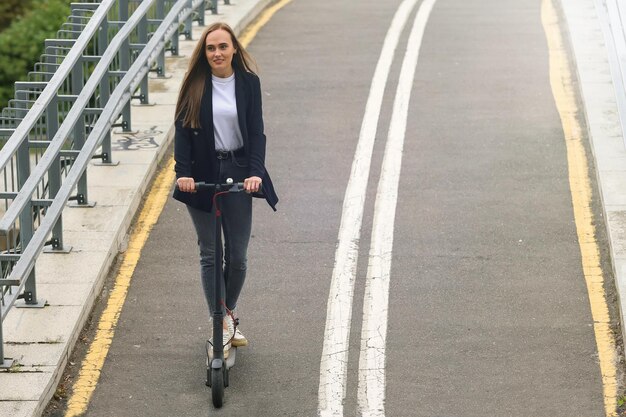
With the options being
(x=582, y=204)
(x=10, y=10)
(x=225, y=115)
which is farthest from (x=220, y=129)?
(x=10, y=10)

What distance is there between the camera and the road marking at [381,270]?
8.60 meters

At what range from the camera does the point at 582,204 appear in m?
11.6

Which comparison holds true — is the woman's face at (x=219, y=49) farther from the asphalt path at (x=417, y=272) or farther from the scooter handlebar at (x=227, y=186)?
the asphalt path at (x=417, y=272)

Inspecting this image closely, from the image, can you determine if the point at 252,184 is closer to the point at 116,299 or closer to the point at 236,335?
the point at 236,335

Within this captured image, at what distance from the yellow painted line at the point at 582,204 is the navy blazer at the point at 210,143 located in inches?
94.7

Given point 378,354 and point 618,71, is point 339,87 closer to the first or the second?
point 618,71

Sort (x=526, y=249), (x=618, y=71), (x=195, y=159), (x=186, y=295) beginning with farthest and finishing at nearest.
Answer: (x=618, y=71) → (x=526, y=249) → (x=186, y=295) → (x=195, y=159)

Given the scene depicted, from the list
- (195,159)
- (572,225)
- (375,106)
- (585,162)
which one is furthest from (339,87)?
(195,159)

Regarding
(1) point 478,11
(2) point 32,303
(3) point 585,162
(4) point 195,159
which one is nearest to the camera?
(4) point 195,159

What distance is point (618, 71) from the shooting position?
11812mm

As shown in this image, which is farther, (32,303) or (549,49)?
(549,49)

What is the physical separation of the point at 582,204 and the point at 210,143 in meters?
4.28

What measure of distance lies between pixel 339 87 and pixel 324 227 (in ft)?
14.1

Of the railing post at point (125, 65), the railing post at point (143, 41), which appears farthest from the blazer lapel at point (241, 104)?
the railing post at point (143, 41)
